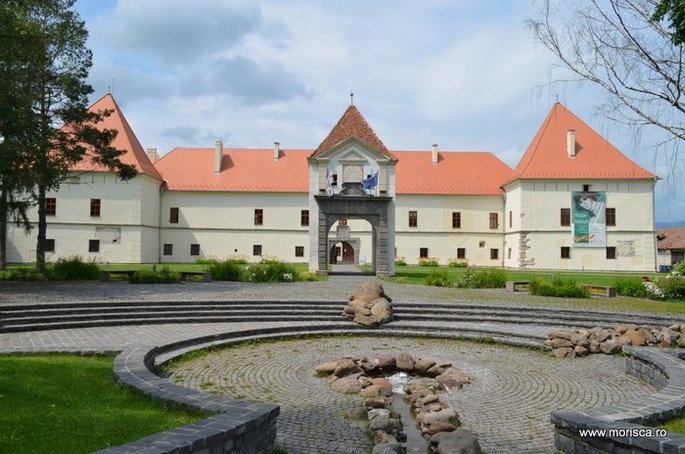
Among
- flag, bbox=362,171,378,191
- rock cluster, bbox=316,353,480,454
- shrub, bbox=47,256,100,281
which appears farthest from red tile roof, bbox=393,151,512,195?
rock cluster, bbox=316,353,480,454

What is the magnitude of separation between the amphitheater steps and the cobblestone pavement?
8.99 ft

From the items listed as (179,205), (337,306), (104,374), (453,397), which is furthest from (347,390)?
(179,205)

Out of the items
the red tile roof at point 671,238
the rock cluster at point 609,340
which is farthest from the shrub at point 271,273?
the red tile roof at point 671,238

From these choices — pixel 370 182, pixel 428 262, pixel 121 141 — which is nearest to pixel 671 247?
pixel 428 262

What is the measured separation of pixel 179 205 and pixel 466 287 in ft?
102

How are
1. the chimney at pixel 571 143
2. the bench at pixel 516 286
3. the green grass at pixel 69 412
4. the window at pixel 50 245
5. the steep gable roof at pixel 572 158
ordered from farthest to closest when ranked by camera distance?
the chimney at pixel 571 143 < the steep gable roof at pixel 572 158 < the window at pixel 50 245 < the bench at pixel 516 286 < the green grass at pixel 69 412

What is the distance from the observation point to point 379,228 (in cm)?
3069

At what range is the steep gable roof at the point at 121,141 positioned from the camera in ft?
137

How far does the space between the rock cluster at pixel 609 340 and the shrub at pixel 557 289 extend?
339 inches

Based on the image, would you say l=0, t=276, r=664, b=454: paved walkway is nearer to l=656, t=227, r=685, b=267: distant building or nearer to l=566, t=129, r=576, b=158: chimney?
l=566, t=129, r=576, b=158: chimney

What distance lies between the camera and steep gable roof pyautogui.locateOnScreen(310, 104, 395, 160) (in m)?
31.6

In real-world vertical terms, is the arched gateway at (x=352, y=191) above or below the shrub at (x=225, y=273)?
above

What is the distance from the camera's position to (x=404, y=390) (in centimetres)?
933

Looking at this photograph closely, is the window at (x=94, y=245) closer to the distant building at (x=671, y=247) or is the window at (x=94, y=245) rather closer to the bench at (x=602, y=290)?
the bench at (x=602, y=290)
